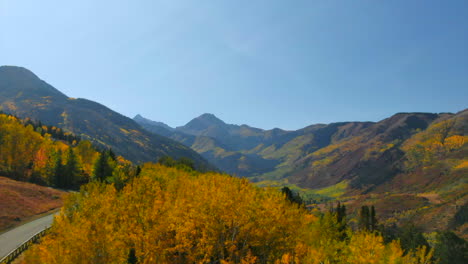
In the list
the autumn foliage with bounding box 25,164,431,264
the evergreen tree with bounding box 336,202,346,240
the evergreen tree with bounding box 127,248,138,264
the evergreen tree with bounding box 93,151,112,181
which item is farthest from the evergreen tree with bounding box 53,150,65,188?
the evergreen tree with bounding box 336,202,346,240

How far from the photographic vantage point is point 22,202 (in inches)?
2707

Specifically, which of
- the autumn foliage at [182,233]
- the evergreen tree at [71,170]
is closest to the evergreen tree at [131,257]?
the autumn foliage at [182,233]

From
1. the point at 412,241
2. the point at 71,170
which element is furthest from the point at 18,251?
the point at 412,241

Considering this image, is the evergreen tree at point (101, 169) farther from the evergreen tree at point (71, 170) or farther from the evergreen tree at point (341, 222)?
the evergreen tree at point (341, 222)

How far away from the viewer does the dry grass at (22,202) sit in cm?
5986

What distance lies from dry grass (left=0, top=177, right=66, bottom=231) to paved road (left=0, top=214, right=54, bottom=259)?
3030mm

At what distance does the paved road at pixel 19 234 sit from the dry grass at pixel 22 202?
9.94ft

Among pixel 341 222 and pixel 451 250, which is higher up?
pixel 341 222

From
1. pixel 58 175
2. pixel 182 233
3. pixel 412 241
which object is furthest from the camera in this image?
pixel 58 175

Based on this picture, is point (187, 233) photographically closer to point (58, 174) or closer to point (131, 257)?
point (131, 257)

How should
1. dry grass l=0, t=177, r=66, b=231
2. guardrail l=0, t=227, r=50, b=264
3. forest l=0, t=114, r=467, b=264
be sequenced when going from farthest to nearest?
dry grass l=0, t=177, r=66, b=231 < guardrail l=0, t=227, r=50, b=264 < forest l=0, t=114, r=467, b=264

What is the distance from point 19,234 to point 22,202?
20533 mm

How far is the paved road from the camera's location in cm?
4580

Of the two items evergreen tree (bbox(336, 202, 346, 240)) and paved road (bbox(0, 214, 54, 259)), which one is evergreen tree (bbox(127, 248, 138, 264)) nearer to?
paved road (bbox(0, 214, 54, 259))
